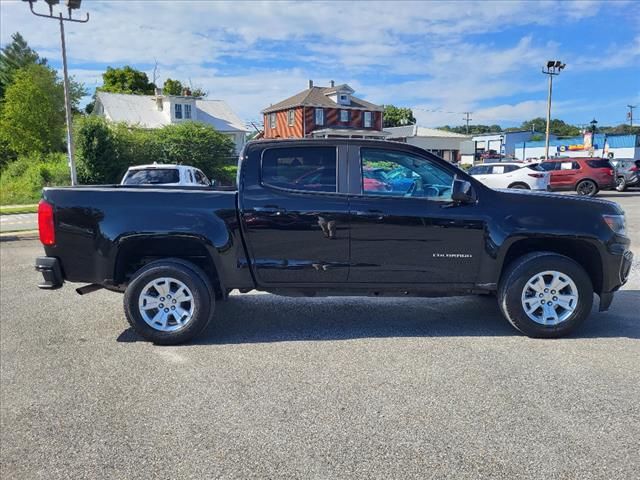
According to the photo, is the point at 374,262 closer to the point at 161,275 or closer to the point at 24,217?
the point at 161,275

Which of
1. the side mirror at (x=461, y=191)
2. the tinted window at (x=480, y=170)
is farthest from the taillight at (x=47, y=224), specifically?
the tinted window at (x=480, y=170)

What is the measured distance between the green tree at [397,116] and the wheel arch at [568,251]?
9300 centimetres

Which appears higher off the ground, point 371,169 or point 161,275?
point 371,169

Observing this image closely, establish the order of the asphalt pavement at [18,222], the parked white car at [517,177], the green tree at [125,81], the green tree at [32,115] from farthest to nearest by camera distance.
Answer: the green tree at [125,81]
the green tree at [32,115]
the parked white car at [517,177]
the asphalt pavement at [18,222]

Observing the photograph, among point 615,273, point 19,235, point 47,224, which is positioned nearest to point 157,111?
point 19,235

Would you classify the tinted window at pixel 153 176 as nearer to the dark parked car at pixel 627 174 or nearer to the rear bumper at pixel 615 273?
the rear bumper at pixel 615 273

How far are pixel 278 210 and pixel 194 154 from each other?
1175 inches

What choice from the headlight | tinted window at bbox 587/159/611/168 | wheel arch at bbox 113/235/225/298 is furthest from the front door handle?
tinted window at bbox 587/159/611/168

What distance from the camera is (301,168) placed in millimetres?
4980

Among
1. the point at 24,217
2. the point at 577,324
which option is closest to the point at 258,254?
the point at 577,324

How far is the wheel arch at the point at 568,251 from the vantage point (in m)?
4.97

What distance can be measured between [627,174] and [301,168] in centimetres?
2589

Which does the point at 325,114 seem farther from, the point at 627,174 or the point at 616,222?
the point at 616,222

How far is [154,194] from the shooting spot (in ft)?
15.9
